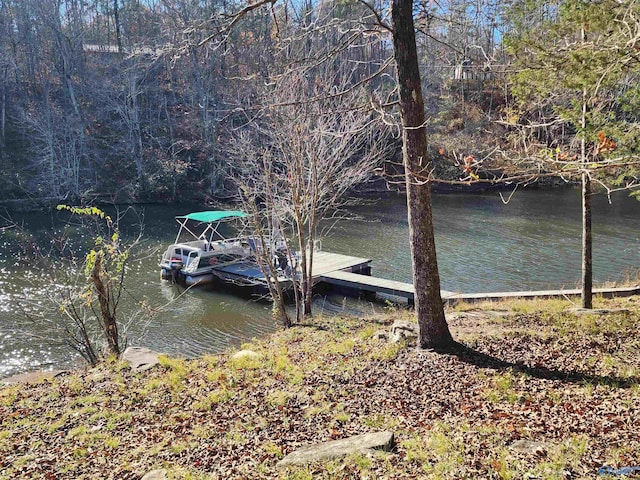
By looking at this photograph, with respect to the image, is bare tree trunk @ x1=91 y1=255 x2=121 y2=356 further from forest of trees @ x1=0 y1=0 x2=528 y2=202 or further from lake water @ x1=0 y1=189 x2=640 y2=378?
forest of trees @ x1=0 y1=0 x2=528 y2=202

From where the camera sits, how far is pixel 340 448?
182 inches

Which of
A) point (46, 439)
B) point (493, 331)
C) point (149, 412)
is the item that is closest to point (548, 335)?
point (493, 331)

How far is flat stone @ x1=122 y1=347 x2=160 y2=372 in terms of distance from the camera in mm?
8531

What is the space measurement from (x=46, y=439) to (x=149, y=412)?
1100 millimetres

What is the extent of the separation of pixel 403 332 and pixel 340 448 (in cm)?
372

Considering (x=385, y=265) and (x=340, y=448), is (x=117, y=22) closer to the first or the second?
(x=385, y=265)

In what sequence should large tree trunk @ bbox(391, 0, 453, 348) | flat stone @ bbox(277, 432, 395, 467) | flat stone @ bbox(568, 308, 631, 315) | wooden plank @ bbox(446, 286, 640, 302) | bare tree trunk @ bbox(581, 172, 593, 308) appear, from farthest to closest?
wooden plank @ bbox(446, 286, 640, 302), bare tree trunk @ bbox(581, 172, 593, 308), flat stone @ bbox(568, 308, 631, 315), large tree trunk @ bbox(391, 0, 453, 348), flat stone @ bbox(277, 432, 395, 467)

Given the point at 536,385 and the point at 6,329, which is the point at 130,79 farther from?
the point at 536,385

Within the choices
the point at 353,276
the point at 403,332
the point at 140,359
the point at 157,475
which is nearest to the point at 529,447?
the point at 157,475

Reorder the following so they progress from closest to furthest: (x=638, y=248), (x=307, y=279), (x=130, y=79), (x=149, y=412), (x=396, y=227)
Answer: (x=149, y=412) < (x=307, y=279) < (x=638, y=248) < (x=396, y=227) < (x=130, y=79)

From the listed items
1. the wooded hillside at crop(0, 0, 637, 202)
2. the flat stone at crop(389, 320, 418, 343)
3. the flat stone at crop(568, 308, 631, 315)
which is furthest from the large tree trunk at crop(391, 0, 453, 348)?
the wooded hillside at crop(0, 0, 637, 202)

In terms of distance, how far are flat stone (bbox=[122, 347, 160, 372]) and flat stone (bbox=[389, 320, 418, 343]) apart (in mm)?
3771

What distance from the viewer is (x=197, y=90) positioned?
3706 centimetres

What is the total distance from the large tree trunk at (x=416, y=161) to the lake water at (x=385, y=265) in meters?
6.88
